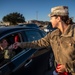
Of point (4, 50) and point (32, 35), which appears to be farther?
point (32, 35)

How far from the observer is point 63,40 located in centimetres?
349

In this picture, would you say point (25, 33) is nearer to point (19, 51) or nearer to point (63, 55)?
point (19, 51)

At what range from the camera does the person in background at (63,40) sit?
3.42 meters

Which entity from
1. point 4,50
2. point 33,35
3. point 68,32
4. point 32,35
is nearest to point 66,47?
point 68,32

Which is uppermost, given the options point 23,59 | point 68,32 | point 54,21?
point 54,21

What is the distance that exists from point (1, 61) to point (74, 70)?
1280 mm

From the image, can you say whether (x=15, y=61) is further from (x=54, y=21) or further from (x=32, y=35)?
(x=32, y=35)

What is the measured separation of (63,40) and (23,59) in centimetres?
154

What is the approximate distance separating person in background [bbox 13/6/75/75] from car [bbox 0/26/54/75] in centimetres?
89

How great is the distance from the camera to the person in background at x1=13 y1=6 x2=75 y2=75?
11.2 ft

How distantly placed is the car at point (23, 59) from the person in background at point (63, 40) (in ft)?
2.92

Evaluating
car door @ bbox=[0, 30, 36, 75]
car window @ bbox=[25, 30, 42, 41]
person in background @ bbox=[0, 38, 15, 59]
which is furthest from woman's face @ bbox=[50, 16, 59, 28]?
car window @ bbox=[25, 30, 42, 41]

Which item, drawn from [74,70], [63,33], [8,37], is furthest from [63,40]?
[8,37]

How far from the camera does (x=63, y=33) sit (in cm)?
358
